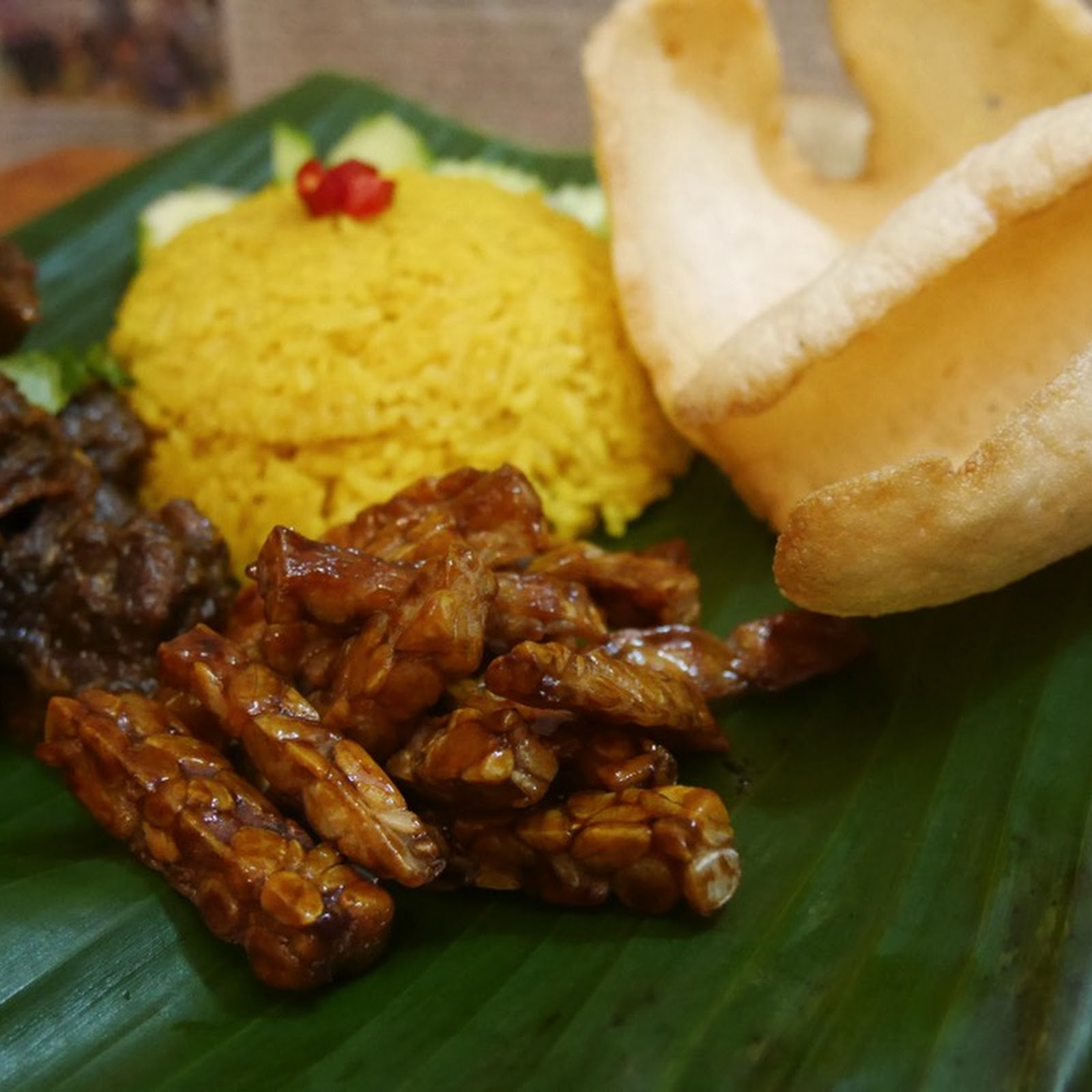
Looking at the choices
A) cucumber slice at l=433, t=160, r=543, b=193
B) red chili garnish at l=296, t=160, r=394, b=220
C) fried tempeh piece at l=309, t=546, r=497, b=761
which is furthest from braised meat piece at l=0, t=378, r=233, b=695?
cucumber slice at l=433, t=160, r=543, b=193

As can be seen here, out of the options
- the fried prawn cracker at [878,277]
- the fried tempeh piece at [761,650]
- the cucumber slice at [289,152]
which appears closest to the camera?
the fried prawn cracker at [878,277]

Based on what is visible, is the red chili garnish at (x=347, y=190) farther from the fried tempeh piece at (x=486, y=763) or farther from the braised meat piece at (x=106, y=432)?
the fried tempeh piece at (x=486, y=763)

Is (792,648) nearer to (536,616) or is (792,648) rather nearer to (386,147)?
(536,616)

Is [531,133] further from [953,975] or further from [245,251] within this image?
[953,975]

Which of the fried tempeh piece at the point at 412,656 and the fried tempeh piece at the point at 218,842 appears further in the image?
the fried tempeh piece at the point at 412,656

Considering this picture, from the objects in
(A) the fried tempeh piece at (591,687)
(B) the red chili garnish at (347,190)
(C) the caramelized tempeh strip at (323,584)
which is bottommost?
(A) the fried tempeh piece at (591,687)

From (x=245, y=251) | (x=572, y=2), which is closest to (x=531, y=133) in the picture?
(x=572, y=2)

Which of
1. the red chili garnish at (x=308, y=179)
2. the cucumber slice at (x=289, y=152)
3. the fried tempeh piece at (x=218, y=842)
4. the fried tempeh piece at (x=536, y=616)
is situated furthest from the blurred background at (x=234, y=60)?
the fried tempeh piece at (x=218, y=842)
